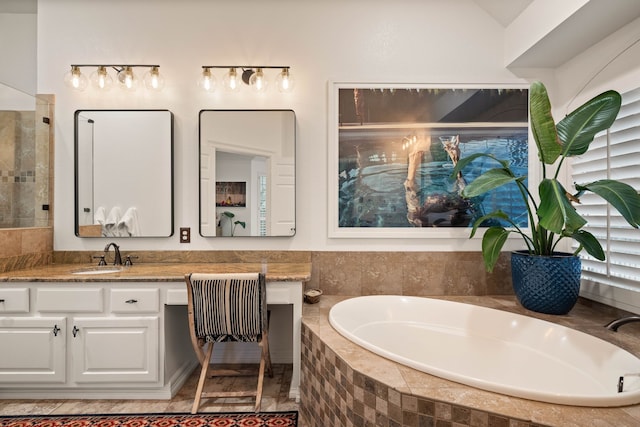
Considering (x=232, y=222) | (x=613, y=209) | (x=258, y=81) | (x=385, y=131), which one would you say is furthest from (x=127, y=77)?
(x=613, y=209)

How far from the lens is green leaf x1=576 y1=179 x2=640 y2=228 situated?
5.02ft

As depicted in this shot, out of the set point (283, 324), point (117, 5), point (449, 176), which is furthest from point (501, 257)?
point (117, 5)

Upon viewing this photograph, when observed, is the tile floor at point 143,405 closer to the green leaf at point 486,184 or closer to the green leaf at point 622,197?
the green leaf at point 486,184

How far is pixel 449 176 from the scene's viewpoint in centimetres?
→ 244

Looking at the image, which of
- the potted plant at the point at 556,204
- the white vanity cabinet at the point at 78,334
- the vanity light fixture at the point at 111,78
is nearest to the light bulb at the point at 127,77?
the vanity light fixture at the point at 111,78

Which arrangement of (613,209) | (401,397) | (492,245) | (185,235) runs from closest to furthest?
(401,397), (613,209), (492,245), (185,235)

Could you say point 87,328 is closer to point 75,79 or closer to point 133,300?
point 133,300

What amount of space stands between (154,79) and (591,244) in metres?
3.14

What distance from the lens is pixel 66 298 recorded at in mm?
1963

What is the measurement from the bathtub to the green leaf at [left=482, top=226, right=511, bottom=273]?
1.04 ft

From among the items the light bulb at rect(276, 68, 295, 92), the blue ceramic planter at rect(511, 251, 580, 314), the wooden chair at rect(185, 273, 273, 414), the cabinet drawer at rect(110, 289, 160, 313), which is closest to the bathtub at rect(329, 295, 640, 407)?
the blue ceramic planter at rect(511, 251, 580, 314)

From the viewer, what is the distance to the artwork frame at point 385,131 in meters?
2.45

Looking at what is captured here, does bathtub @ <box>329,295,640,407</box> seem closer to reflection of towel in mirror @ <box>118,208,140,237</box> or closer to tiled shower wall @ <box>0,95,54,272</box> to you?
reflection of towel in mirror @ <box>118,208,140,237</box>

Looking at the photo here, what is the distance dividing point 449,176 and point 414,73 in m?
0.86
